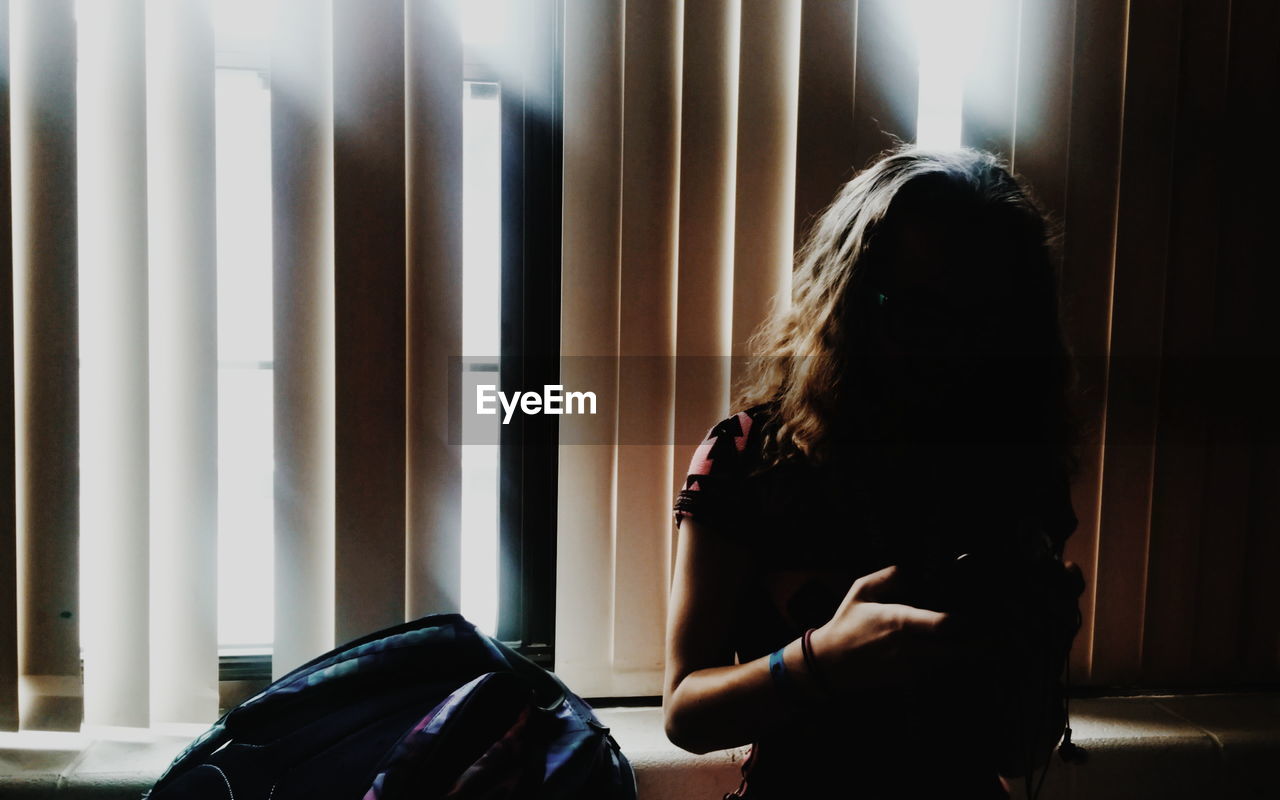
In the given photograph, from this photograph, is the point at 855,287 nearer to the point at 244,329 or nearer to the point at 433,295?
the point at 433,295

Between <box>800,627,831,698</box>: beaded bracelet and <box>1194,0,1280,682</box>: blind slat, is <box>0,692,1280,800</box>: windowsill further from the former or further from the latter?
<box>800,627,831,698</box>: beaded bracelet

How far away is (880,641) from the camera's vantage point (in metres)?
0.55

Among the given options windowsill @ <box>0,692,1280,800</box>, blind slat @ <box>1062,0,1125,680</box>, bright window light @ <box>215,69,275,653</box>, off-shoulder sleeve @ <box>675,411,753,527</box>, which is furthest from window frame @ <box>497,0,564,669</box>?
blind slat @ <box>1062,0,1125,680</box>

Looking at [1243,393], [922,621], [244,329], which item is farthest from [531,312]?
[1243,393]

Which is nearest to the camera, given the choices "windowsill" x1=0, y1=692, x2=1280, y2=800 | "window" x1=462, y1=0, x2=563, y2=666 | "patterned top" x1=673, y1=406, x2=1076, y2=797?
"patterned top" x1=673, y1=406, x2=1076, y2=797

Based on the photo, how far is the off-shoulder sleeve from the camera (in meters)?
0.65

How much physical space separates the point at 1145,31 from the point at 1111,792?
4.10 ft

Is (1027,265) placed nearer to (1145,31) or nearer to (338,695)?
(1145,31)

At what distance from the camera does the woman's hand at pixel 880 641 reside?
1.79 ft

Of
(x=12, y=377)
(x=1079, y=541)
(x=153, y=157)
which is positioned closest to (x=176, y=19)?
(x=153, y=157)

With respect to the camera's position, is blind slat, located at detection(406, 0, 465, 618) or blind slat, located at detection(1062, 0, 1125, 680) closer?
blind slat, located at detection(406, 0, 465, 618)

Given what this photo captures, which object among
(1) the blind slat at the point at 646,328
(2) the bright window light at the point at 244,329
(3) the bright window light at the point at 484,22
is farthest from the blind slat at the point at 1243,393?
(2) the bright window light at the point at 244,329
